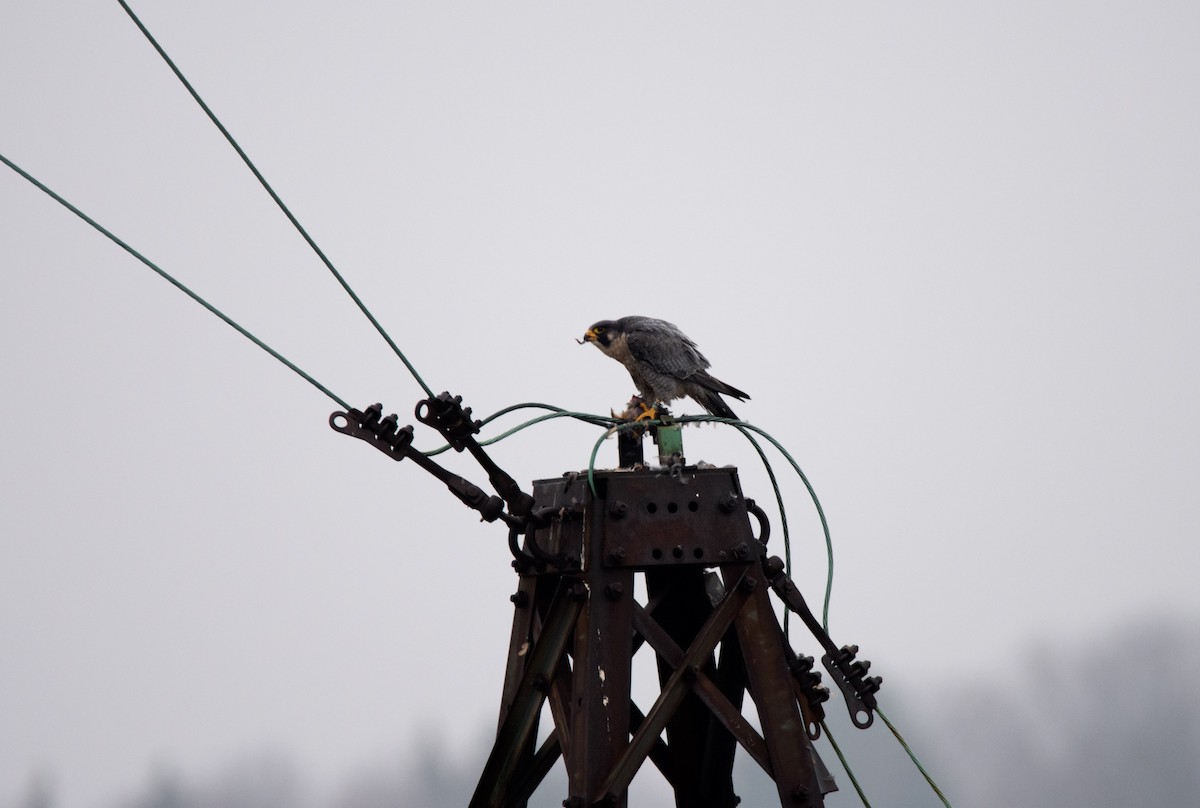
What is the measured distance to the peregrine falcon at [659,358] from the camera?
5.73m

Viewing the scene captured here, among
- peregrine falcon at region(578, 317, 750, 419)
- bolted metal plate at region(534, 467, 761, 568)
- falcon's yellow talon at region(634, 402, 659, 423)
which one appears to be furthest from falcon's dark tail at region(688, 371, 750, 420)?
bolted metal plate at region(534, 467, 761, 568)

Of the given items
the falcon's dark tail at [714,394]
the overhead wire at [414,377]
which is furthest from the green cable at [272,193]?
the falcon's dark tail at [714,394]

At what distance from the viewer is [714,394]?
5.94m

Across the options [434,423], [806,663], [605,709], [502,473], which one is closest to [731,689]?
[806,663]

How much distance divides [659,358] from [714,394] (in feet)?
1.31

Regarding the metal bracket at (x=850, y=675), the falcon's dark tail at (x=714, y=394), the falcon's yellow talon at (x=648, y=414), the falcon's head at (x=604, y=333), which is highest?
the falcon's head at (x=604, y=333)

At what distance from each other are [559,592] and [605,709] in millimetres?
526

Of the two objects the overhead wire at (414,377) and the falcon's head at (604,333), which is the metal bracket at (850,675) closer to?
the overhead wire at (414,377)

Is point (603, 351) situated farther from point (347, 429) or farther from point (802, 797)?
point (802, 797)

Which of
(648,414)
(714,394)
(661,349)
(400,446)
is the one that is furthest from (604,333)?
(400,446)

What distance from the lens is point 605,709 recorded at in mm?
4250

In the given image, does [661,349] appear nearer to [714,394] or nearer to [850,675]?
[714,394]

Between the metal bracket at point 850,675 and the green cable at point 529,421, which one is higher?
the green cable at point 529,421

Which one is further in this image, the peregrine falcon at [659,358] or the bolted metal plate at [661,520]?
the peregrine falcon at [659,358]
